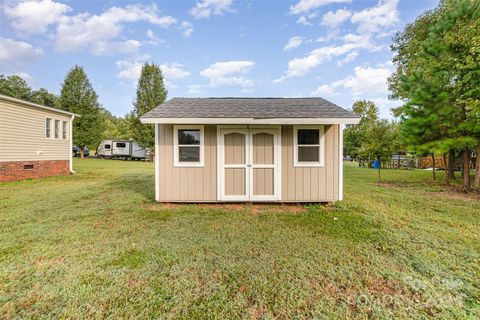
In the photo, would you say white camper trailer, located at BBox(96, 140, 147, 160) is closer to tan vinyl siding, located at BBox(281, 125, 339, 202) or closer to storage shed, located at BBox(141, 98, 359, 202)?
storage shed, located at BBox(141, 98, 359, 202)

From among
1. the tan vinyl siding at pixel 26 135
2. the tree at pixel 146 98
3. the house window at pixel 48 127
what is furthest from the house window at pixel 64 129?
the tree at pixel 146 98

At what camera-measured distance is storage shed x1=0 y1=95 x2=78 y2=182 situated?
9.11 m

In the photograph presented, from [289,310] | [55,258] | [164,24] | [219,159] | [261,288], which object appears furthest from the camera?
[164,24]

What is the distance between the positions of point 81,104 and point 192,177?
24.8 m

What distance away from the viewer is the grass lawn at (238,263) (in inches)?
81.5

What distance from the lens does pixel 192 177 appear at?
5.73 m

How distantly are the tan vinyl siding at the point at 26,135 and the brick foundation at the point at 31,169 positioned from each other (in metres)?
0.21

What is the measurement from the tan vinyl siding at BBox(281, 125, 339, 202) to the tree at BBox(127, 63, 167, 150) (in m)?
21.2

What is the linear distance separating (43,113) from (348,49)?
1738 cm

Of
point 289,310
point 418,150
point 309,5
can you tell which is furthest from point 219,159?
point 309,5

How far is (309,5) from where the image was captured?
34.3 ft

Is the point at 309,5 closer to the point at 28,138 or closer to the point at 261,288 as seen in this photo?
the point at 261,288

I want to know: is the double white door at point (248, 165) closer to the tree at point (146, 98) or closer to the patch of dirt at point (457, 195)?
the patch of dirt at point (457, 195)

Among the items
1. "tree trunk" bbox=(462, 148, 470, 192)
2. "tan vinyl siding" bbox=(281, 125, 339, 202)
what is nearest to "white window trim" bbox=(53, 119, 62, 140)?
"tan vinyl siding" bbox=(281, 125, 339, 202)
